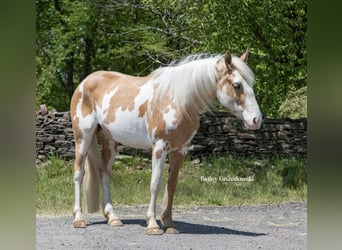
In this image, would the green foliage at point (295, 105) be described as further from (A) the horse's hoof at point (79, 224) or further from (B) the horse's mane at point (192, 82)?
(A) the horse's hoof at point (79, 224)

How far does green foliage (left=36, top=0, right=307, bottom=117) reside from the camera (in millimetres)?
5094

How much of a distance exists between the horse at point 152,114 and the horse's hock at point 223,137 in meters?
0.17

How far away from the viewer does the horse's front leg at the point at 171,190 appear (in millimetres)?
4910

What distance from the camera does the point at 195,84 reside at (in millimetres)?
4781

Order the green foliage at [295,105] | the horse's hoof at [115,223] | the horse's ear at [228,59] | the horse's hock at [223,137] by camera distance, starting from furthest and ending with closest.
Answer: the green foliage at [295,105] → the horse's hock at [223,137] → the horse's hoof at [115,223] → the horse's ear at [228,59]

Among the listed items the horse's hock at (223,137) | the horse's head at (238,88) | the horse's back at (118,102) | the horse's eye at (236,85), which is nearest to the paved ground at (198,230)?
the horse's hock at (223,137)

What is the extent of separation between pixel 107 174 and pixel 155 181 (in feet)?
1.51

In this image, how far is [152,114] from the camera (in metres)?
4.82

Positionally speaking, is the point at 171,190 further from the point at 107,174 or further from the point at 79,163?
the point at 79,163
